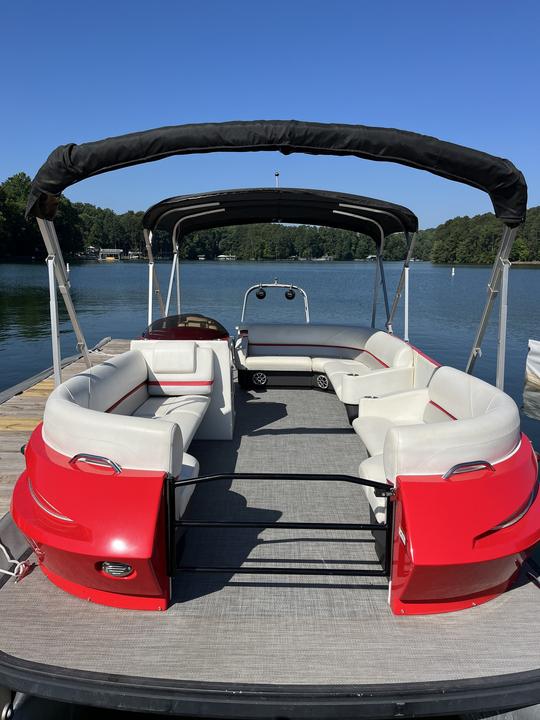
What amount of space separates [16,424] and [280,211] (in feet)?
11.7

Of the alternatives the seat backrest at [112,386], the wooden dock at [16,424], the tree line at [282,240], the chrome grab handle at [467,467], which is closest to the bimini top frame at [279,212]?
the seat backrest at [112,386]

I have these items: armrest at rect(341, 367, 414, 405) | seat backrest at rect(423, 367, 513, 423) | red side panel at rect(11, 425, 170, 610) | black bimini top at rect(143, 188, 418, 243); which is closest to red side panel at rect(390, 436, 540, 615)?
seat backrest at rect(423, 367, 513, 423)

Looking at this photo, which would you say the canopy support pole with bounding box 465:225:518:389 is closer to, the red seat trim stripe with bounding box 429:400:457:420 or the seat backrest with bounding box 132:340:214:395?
the red seat trim stripe with bounding box 429:400:457:420

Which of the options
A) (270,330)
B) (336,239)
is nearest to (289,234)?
(336,239)

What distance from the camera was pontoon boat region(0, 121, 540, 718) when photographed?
204cm

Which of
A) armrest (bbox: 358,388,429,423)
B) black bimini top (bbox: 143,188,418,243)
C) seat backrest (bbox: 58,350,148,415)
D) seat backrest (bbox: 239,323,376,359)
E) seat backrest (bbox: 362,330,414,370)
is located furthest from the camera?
seat backrest (bbox: 239,323,376,359)

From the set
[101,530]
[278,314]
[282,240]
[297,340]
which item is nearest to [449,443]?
[101,530]

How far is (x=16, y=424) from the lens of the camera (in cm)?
551

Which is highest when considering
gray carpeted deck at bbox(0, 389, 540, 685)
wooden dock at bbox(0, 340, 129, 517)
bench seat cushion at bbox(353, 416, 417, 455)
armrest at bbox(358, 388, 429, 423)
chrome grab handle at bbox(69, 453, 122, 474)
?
chrome grab handle at bbox(69, 453, 122, 474)

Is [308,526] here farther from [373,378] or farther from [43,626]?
[373,378]

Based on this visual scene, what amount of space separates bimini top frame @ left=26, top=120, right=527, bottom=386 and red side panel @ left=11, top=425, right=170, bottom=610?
60.1 inches

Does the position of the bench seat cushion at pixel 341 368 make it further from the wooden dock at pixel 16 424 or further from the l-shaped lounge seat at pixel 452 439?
the wooden dock at pixel 16 424

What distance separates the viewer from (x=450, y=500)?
91.9 inches

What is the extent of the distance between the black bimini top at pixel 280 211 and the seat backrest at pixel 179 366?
62.9 inches
